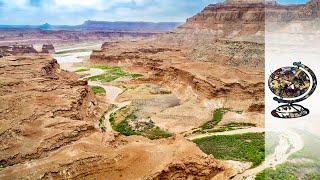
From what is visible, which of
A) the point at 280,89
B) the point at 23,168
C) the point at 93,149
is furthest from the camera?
the point at 93,149

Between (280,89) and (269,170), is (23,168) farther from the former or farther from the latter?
(269,170)

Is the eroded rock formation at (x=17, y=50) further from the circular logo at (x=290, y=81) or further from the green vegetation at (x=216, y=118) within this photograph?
the circular logo at (x=290, y=81)

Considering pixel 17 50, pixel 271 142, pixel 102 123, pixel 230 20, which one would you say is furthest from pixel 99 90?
pixel 17 50

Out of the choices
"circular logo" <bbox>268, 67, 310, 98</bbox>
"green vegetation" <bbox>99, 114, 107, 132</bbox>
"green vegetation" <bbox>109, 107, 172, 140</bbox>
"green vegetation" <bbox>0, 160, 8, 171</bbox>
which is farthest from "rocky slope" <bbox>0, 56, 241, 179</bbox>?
"circular logo" <bbox>268, 67, 310, 98</bbox>

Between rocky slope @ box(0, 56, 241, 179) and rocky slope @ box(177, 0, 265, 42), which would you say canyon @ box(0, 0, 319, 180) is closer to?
rocky slope @ box(0, 56, 241, 179)

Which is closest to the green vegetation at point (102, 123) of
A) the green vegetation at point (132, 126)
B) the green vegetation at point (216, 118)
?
the green vegetation at point (132, 126)

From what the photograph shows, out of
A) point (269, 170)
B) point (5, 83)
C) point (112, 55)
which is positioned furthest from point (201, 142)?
point (112, 55)

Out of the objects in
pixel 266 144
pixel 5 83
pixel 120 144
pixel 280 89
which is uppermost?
pixel 280 89

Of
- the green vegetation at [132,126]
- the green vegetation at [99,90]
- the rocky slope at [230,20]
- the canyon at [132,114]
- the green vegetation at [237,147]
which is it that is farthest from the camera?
the rocky slope at [230,20]
